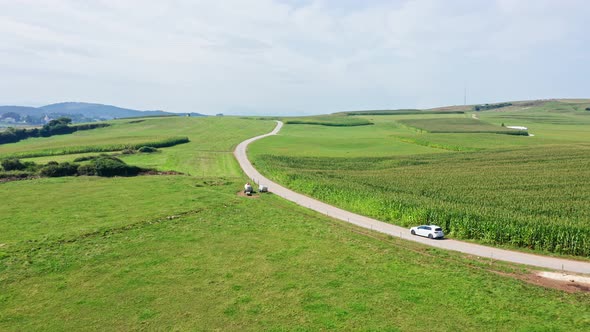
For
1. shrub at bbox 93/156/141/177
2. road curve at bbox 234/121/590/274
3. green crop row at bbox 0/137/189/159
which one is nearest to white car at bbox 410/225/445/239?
road curve at bbox 234/121/590/274

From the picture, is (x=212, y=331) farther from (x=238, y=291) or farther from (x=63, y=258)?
(x=63, y=258)

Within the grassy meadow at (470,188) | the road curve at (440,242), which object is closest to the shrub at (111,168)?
the grassy meadow at (470,188)

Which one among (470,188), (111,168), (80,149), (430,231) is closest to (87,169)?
(111,168)

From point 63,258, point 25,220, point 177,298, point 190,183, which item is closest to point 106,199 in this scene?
point 25,220

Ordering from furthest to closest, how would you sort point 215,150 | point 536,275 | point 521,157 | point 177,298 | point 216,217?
point 215,150 < point 521,157 < point 216,217 < point 536,275 < point 177,298

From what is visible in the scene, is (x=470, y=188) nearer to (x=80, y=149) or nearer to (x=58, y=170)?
(x=58, y=170)

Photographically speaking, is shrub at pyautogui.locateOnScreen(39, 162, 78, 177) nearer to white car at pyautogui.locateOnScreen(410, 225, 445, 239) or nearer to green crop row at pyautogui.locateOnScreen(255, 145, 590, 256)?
green crop row at pyautogui.locateOnScreen(255, 145, 590, 256)
